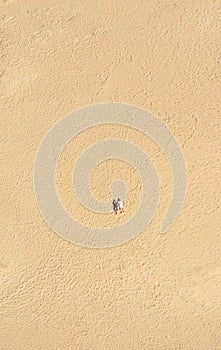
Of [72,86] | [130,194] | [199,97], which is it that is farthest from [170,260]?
[72,86]

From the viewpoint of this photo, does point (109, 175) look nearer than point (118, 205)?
No

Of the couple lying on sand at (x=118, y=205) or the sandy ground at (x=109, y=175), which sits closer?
the sandy ground at (x=109, y=175)

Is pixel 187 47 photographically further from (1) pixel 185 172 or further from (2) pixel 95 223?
(2) pixel 95 223

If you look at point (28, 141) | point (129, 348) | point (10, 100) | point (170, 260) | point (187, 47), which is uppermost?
point (187, 47)

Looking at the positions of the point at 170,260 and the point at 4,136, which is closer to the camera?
the point at 170,260

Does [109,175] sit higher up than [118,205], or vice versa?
[109,175]

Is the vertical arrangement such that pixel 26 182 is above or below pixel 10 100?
below

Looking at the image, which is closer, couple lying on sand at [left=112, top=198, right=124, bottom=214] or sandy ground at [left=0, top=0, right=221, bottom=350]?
sandy ground at [left=0, top=0, right=221, bottom=350]

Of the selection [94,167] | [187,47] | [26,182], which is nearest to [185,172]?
[94,167]
